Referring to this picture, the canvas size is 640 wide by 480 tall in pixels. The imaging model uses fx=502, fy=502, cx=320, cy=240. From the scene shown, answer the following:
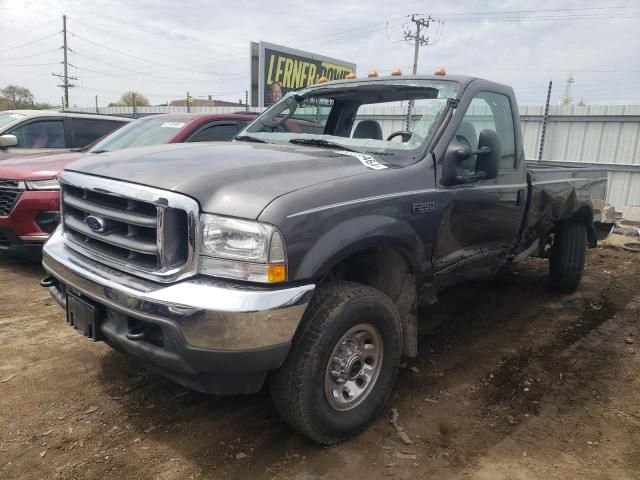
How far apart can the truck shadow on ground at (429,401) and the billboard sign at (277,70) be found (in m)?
15.6

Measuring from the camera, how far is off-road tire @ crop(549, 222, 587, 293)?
525 centimetres

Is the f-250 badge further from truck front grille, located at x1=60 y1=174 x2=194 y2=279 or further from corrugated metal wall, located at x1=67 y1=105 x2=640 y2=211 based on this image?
corrugated metal wall, located at x1=67 y1=105 x2=640 y2=211

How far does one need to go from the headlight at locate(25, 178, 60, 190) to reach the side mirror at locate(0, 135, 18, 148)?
1.66 metres

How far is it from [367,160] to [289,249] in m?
0.99

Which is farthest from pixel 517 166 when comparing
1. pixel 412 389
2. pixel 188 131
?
pixel 188 131

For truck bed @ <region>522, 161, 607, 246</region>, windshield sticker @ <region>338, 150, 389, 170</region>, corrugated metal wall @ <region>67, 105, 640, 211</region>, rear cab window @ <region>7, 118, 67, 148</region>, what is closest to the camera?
windshield sticker @ <region>338, 150, 389, 170</region>

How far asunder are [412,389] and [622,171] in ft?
33.7

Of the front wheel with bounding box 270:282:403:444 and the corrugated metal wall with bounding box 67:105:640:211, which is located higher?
the corrugated metal wall with bounding box 67:105:640:211

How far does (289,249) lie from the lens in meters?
2.19

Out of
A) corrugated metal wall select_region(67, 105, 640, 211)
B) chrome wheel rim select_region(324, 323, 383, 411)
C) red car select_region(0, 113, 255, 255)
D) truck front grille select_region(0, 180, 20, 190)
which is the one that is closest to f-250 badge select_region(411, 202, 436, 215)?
chrome wheel rim select_region(324, 323, 383, 411)

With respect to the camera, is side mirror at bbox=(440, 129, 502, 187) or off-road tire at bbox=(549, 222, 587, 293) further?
off-road tire at bbox=(549, 222, 587, 293)

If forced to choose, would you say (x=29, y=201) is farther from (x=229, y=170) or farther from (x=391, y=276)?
(x=391, y=276)

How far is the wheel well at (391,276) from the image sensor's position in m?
2.89

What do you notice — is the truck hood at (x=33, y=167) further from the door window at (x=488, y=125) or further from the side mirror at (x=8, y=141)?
the door window at (x=488, y=125)
